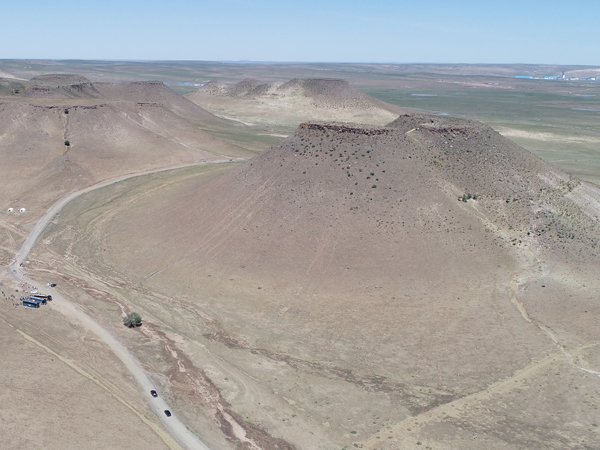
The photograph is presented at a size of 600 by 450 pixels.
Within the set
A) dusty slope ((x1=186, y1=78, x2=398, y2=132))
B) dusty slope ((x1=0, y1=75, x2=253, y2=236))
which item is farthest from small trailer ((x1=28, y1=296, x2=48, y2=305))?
dusty slope ((x1=186, y1=78, x2=398, y2=132))

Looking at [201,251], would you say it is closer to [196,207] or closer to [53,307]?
[196,207]

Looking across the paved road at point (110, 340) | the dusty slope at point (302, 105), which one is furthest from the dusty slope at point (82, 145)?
the dusty slope at point (302, 105)

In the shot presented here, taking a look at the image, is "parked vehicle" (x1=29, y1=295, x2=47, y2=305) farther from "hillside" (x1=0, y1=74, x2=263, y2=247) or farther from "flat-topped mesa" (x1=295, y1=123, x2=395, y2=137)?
"flat-topped mesa" (x1=295, y1=123, x2=395, y2=137)

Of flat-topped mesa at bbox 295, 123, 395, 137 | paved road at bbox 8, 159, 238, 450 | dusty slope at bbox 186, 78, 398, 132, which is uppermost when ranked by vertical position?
dusty slope at bbox 186, 78, 398, 132

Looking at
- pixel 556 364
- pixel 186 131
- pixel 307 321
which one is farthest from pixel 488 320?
pixel 186 131

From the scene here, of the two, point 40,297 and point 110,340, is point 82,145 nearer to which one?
point 40,297
